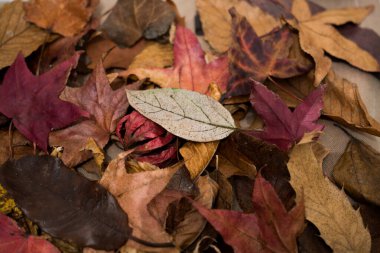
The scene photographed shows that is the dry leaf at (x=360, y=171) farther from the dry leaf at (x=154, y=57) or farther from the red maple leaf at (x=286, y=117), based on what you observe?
the dry leaf at (x=154, y=57)

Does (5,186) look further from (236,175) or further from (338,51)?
(338,51)

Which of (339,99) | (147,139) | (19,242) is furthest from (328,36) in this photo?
(19,242)

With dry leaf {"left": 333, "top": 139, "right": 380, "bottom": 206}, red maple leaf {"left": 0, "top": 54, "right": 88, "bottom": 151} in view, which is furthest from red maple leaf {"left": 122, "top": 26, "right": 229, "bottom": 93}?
dry leaf {"left": 333, "top": 139, "right": 380, "bottom": 206}

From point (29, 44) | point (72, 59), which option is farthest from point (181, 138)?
point (29, 44)

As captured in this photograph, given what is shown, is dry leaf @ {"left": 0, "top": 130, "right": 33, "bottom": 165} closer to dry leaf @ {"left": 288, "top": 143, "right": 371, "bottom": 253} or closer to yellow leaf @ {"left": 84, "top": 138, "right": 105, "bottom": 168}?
yellow leaf @ {"left": 84, "top": 138, "right": 105, "bottom": 168}

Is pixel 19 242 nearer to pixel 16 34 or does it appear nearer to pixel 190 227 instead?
pixel 190 227

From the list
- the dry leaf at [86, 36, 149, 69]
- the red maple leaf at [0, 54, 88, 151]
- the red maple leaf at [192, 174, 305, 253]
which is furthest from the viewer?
the dry leaf at [86, 36, 149, 69]
